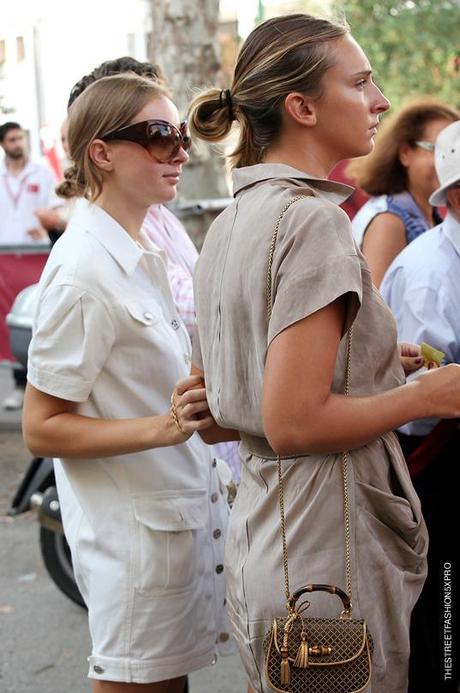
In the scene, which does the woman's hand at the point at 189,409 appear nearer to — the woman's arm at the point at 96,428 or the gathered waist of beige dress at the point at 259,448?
the woman's arm at the point at 96,428

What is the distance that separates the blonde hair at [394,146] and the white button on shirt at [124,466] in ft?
5.89

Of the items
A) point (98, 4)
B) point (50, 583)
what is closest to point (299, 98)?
point (50, 583)

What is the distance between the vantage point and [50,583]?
4.93 m

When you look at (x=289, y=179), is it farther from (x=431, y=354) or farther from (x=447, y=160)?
(x=447, y=160)

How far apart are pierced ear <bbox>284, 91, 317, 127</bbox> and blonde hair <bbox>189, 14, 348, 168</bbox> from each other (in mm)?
11

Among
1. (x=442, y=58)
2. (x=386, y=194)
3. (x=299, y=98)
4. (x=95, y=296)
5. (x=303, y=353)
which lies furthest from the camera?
(x=442, y=58)

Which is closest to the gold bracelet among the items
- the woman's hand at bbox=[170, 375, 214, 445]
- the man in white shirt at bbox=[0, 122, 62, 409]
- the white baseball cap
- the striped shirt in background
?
the woman's hand at bbox=[170, 375, 214, 445]

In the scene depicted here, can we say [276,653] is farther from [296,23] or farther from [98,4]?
[98,4]

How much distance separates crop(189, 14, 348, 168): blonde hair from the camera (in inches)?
75.6

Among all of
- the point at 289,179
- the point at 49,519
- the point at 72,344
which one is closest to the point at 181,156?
the point at 72,344

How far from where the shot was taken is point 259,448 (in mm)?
1987

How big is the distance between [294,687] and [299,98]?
1.06 meters

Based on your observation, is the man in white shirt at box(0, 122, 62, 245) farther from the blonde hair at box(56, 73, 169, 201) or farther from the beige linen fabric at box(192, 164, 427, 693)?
the beige linen fabric at box(192, 164, 427, 693)

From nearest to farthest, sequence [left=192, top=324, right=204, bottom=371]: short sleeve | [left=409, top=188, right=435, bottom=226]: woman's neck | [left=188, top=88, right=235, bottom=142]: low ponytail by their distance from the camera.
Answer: [left=188, top=88, right=235, bottom=142]: low ponytail < [left=192, top=324, right=204, bottom=371]: short sleeve < [left=409, top=188, right=435, bottom=226]: woman's neck
